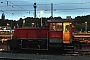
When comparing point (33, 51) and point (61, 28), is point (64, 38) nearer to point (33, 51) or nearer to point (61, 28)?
point (61, 28)

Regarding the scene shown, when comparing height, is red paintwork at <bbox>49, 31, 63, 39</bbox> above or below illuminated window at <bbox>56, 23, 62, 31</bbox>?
below

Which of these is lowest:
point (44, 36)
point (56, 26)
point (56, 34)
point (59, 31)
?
point (44, 36)

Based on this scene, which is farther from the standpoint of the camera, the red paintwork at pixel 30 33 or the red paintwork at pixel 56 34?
the red paintwork at pixel 30 33

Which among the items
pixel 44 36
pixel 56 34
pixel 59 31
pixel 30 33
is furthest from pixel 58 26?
pixel 30 33

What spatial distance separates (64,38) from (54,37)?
982 mm

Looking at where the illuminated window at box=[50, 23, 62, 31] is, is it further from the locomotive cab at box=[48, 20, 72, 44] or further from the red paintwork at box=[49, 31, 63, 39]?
the red paintwork at box=[49, 31, 63, 39]

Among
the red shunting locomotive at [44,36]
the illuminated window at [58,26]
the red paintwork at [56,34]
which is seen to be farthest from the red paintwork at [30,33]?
the illuminated window at [58,26]

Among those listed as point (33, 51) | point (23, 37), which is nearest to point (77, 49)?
point (33, 51)

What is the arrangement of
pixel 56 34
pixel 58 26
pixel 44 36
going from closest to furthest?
pixel 58 26, pixel 56 34, pixel 44 36

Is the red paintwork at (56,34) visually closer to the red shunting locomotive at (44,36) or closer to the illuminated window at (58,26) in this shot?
the red shunting locomotive at (44,36)

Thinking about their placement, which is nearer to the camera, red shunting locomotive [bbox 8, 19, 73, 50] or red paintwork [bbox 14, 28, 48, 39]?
red shunting locomotive [bbox 8, 19, 73, 50]

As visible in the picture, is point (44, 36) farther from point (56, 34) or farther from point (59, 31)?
point (59, 31)

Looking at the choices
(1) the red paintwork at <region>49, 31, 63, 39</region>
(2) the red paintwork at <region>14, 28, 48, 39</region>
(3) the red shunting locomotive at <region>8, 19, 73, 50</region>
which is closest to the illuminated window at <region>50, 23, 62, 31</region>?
(3) the red shunting locomotive at <region>8, 19, 73, 50</region>

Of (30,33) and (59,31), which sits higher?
(59,31)
